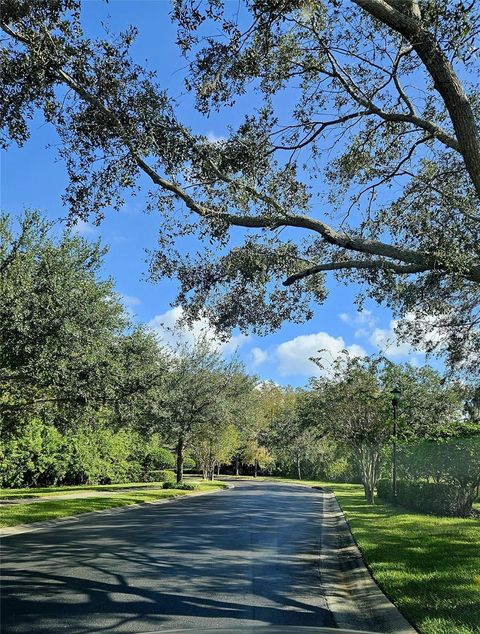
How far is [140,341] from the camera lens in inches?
758

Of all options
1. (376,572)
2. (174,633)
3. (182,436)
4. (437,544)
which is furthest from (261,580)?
(182,436)

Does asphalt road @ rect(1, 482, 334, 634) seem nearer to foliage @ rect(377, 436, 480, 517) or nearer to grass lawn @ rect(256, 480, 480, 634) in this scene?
grass lawn @ rect(256, 480, 480, 634)

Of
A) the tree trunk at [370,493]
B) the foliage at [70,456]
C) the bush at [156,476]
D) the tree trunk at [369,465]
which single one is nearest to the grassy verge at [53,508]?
the foliage at [70,456]

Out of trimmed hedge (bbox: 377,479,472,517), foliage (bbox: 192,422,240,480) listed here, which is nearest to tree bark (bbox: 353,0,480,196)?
trimmed hedge (bbox: 377,479,472,517)

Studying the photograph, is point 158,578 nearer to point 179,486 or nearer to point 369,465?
point 369,465

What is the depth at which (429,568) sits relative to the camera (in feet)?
27.6

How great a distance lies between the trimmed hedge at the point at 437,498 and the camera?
1767 cm

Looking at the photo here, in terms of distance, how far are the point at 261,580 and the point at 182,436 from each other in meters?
24.5

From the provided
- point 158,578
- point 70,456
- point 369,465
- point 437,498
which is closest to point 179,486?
point 70,456

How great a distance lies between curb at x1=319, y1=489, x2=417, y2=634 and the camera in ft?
19.9

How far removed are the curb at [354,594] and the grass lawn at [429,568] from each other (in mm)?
139

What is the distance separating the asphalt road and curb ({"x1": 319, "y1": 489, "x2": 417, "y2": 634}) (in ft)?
0.73

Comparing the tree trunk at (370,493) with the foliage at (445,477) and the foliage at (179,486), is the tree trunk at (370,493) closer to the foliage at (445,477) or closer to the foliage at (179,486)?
the foliage at (445,477)

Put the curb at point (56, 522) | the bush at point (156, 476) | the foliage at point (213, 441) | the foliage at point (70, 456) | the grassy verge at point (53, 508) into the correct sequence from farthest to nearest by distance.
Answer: the bush at point (156, 476) → the foliage at point (213, 441) → the foliage at point (70, 456) → the grassy verge at point (53, 508) → the curb at point (56, 522)
